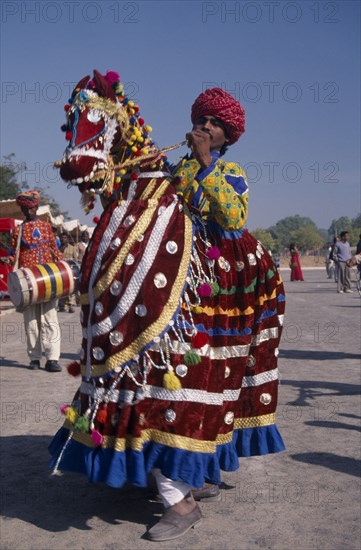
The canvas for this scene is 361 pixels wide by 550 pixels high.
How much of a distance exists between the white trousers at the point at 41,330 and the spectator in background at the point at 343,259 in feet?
47.9

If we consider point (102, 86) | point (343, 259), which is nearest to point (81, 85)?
point (102, 86)

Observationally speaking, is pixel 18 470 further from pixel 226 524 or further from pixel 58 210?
pixel 58 210

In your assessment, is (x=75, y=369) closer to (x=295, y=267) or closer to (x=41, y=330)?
(x=41, y=330)

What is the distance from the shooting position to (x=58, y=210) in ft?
221

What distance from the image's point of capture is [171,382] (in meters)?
3.22

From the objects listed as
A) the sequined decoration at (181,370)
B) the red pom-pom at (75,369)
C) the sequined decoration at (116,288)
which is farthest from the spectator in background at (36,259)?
the sequined decoration at (181,370)

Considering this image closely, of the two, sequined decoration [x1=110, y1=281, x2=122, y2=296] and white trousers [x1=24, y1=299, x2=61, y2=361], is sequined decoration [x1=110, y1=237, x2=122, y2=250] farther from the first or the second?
white trousers [x1=24, y1=299, x2=61, y2=361]

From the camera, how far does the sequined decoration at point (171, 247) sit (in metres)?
3.39

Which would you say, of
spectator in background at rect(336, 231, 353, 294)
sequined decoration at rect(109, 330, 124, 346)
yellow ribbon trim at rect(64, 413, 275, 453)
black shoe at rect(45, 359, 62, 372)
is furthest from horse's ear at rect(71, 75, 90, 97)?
spectator in background at rect(336, 231, 353, 294)

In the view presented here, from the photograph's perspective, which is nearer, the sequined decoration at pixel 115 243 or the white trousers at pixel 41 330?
the sequined decoration at pixel 115 243

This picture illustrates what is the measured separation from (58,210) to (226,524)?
65.6 metres

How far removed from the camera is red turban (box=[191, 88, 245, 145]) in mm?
3557

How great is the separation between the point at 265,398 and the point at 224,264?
2.71 ft

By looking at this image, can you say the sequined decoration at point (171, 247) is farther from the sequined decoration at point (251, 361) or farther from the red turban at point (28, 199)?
the red turban at point (28, 199)
